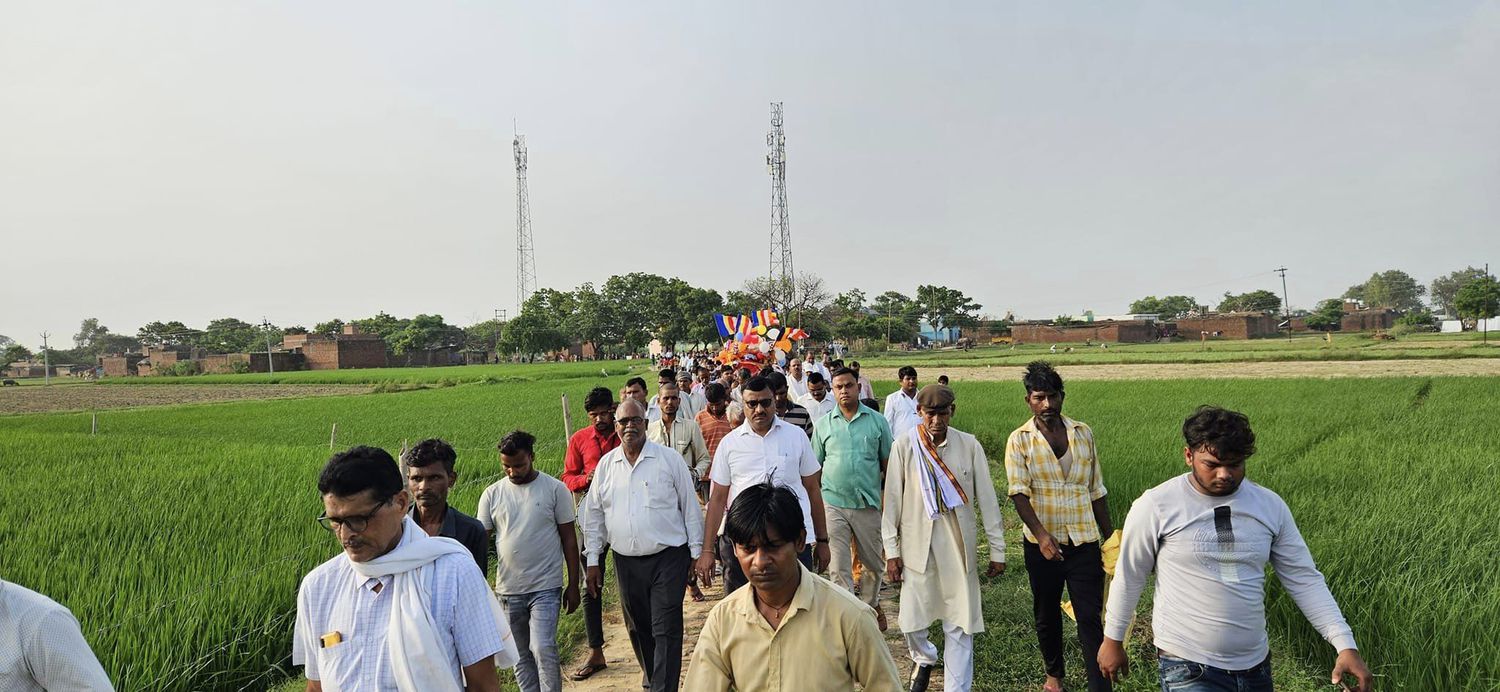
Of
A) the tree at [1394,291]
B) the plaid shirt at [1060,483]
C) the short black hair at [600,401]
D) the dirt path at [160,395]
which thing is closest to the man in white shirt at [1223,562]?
the plaid shirt at [1060,483]

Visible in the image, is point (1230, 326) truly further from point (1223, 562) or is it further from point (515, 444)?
point (515, 444)

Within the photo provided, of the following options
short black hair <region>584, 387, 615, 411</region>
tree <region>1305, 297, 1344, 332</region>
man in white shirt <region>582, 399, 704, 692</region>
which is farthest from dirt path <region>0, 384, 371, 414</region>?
tree <region>1305, 297, 1344, 332</region>

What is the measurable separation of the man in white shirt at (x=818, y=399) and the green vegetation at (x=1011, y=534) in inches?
87.6

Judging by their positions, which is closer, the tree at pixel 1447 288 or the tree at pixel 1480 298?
the tree at pixel 1480 298

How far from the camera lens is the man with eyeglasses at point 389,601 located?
1.77 metres

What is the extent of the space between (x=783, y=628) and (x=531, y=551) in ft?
→ 7.36

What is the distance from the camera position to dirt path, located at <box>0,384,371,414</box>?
3098cm

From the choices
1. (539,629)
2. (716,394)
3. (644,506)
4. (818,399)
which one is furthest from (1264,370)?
(539,629)

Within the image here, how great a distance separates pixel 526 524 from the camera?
3684 mm

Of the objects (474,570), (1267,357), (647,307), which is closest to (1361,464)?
(474,570)

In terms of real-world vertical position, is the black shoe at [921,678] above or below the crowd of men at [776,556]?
below

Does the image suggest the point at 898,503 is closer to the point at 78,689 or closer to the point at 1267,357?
the point at 78,689

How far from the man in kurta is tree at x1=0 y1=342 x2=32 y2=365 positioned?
110 m

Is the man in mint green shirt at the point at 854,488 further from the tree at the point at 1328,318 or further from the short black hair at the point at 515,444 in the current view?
the tree at the point at 1328,318
